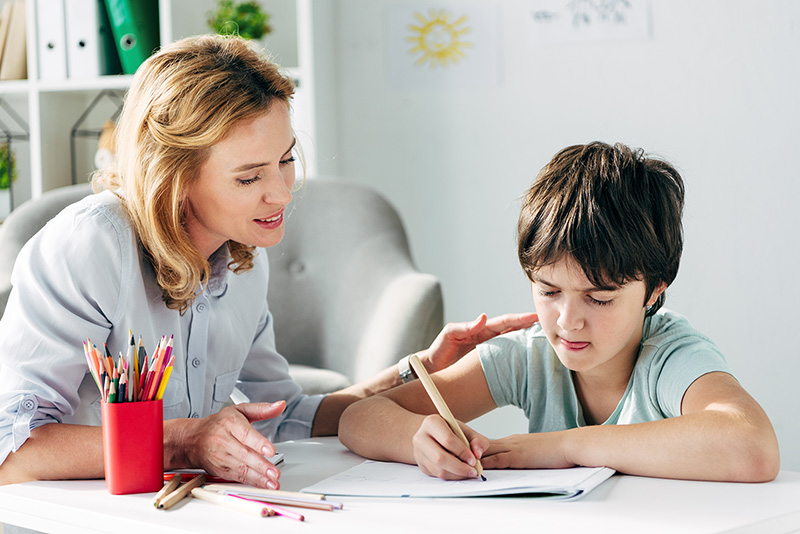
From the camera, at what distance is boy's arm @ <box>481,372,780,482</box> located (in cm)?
82

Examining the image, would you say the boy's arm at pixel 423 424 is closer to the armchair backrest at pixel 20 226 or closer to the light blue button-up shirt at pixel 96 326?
the light blue button-up shirt at pixel 96 326

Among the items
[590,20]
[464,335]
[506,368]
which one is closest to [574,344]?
[506,368]

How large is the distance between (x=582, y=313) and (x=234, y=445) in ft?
1.39

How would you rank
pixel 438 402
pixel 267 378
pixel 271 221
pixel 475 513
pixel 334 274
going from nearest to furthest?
pixel 475 513 → pixel 438 402 → pixel 271 221 → pixel 267 378 → pixel 334 274

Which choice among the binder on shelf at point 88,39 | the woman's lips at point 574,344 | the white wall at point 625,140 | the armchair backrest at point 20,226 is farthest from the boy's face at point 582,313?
the binder on shelf at point 88,39

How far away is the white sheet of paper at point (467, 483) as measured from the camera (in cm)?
78

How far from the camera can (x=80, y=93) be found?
103 inches

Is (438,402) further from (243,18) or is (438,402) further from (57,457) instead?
(243,18)

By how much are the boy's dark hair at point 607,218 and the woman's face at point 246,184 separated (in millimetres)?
334

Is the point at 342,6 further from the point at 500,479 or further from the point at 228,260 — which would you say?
the point at 500,479

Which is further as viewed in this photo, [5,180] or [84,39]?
[5,180]

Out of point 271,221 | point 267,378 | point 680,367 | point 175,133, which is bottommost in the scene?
point 267,378

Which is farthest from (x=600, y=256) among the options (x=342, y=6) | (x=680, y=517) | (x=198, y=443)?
(x=342, y=6)

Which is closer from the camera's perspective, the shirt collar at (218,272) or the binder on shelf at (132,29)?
the shirt collar at (218,272)
